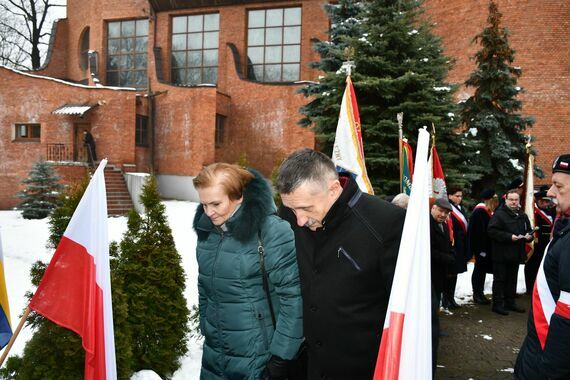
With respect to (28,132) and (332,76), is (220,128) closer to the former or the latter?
(28,132)

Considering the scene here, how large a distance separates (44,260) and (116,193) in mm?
11250

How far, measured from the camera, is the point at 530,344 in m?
2.27

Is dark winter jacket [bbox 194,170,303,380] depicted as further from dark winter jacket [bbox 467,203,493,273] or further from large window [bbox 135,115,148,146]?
large window [bbox 135,115,148,146]

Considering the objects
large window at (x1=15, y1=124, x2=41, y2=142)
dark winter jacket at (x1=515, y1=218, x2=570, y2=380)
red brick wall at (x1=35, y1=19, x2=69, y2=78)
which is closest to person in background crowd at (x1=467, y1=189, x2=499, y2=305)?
dark winter jacket at (x1=515, y1=218, x2=570, y2=380)

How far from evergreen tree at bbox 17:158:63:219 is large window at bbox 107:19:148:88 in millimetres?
8977

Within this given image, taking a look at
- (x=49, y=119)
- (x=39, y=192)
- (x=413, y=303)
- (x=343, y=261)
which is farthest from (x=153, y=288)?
(x=49, y=119)

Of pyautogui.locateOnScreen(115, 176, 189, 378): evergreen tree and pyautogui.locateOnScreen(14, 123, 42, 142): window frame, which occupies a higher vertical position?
pyautogui.locateOnScreen(14, 123, 42, 142): window frame

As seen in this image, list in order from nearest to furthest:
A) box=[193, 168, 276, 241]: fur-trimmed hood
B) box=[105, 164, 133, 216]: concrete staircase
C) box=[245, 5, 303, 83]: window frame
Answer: box=[193, 168, 276, 241]: fur-trimmed hood
box=[105, 164, 133, 216]: concrete staircase
box=[245, 5, 303, 83]: window frame

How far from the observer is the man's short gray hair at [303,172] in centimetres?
219

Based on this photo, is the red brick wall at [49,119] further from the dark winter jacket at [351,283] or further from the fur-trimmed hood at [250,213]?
the dark winter jacket at [351,283]

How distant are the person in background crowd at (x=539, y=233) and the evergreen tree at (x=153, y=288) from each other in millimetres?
6290

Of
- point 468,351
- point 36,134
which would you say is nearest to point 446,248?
point 468,351

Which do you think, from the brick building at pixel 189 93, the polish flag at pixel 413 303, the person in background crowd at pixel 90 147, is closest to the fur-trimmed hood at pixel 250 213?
the polish flag at pixel 413 303

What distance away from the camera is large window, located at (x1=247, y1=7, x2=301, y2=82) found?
2255 cm
